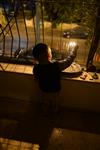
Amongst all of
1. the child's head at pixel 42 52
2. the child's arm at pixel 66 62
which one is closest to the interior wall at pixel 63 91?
the child's arm at pixel 66 62

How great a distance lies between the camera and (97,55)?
4801 millimetres

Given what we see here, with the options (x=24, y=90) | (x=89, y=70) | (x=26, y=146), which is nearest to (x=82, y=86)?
(x=89, y=70)

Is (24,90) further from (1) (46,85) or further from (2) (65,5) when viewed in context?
(2) (65,5)

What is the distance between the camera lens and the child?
3527mm

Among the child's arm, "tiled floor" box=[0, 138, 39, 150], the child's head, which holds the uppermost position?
the child's head

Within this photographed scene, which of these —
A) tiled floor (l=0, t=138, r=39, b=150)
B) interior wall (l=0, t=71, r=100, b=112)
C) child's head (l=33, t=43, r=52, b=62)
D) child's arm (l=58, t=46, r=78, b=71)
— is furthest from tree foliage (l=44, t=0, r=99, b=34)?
tiled floor (l=0, t=138, r=39, b=150)

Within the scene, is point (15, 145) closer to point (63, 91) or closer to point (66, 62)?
point (63, 91)

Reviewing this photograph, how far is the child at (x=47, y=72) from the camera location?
11.6ft

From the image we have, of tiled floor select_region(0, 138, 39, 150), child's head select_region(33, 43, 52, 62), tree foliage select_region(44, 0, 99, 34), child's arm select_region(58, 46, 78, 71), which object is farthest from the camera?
tree foliage select_region(44, 0, 99, 34)

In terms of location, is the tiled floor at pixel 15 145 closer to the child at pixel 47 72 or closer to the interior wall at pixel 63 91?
the child at pixel 47 72

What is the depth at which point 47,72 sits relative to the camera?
3.63 m

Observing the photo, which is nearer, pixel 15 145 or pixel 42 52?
pixel 15 145

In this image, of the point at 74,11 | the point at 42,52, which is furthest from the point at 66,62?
the point at 74,11

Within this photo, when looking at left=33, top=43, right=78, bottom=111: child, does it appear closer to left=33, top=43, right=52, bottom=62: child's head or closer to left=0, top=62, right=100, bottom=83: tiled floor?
left=33, top=43, right=52, bottom=62: child's head
